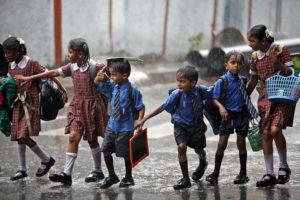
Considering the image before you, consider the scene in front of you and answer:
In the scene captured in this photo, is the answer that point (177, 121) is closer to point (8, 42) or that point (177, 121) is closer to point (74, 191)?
point (74, 191)

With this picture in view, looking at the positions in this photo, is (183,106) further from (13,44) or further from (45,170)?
(13,44)

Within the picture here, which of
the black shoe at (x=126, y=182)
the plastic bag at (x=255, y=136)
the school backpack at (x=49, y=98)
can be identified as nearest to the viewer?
the black shoe at (x=126, y=182)

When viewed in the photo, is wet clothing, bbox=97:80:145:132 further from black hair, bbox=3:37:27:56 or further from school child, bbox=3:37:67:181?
black hair, bbox=3:37:27:56

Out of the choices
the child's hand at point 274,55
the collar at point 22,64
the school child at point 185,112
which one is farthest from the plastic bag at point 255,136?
the collar at point 22,64

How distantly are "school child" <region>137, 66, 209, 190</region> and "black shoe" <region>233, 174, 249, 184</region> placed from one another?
49 cm

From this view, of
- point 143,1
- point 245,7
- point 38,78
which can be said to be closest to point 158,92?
point 143,1

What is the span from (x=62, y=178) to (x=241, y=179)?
1.76 m

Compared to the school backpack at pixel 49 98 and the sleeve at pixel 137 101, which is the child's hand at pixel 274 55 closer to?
the sleeve at pixel 137 101

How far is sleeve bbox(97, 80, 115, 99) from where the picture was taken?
600 cm

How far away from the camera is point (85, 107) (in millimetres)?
6117

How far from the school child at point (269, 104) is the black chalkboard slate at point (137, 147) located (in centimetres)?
114

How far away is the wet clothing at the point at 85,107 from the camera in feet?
20.0

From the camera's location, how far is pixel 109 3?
54.1 feet

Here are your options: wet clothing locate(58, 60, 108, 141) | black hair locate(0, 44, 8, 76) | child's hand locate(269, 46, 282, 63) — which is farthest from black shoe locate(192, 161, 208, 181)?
black hair locate(0, 44, 8, 76)
